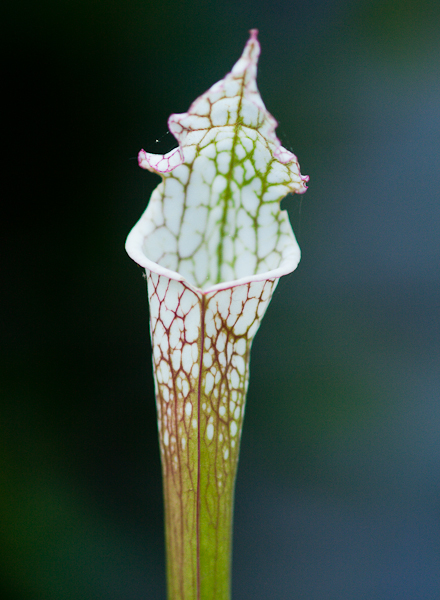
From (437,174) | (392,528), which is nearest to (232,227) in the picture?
(437,174)

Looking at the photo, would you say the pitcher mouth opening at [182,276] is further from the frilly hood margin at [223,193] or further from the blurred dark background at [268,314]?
the blurred dark background at [268,314]

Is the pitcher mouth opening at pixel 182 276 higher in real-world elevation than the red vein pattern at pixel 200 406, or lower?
higher

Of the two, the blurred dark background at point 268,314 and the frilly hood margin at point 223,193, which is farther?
the blurred dark background at point 268,314

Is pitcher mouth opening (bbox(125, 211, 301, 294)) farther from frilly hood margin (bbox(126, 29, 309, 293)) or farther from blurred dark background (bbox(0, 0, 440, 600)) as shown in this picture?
blurred dark background (bbox(0, 0, 440, 600))

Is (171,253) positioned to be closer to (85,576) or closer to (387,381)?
(387,381)

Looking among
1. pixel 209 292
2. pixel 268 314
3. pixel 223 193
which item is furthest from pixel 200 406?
pixel 268 314

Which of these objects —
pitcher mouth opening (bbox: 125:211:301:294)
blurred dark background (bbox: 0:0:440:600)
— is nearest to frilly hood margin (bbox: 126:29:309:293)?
pitcher mouth opening (bbox: 125:211:301:294)

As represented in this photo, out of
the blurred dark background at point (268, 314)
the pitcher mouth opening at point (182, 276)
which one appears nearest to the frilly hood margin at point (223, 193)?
the pitcher mouth opening at point (182, 276)
